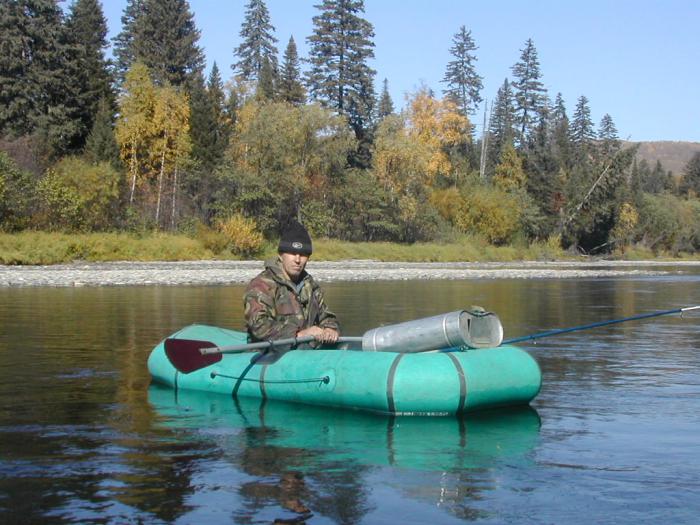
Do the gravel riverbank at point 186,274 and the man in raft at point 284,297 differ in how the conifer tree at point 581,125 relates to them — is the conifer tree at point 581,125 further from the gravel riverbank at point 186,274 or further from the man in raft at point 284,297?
the man in raft at point 284,297

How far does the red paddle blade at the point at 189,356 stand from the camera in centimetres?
976

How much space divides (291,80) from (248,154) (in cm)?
1536

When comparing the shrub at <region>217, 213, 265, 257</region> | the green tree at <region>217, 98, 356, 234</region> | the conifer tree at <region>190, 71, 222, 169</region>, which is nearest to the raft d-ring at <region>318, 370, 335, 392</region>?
the shrub at <region>217, 213, 265, 257</region>

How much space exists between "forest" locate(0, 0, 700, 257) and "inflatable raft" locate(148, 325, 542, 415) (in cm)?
3162

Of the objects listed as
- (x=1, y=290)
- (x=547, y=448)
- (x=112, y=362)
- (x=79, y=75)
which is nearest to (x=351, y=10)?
(x=79, y=75)

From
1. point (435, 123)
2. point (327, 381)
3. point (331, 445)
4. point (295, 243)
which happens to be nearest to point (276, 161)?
point (435, 123)

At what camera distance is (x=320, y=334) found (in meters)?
9.06

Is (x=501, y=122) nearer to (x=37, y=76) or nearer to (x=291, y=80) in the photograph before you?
(x=291, y=80)

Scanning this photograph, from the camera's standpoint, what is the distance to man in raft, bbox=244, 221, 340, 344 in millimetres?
9227

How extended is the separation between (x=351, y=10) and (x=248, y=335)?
2302 inches

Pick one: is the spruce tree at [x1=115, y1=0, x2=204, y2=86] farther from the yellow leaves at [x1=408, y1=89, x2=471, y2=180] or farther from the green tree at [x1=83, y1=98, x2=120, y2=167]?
the yellow leaves at [x1=408, y1=89, x2=471, y2=180]

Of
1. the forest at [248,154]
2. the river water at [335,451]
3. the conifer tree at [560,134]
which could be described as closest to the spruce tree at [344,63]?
the forest at [248,154]

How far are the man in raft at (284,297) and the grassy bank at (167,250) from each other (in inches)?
1085

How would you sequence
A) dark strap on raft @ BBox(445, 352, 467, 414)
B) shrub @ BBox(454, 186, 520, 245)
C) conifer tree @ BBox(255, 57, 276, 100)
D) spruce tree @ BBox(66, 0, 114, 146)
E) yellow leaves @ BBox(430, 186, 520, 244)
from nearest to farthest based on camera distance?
dark strap on raft @ BBox(445, 352, 467, 414), spruce tree @ BBox(66, 0, 114, 146), conifer tree @ BBox(255, 57, 276, 100), yellow leaves @ BBox(430, 186, 520, 244), shrub @ BBox(454, 186, 520, 245)
